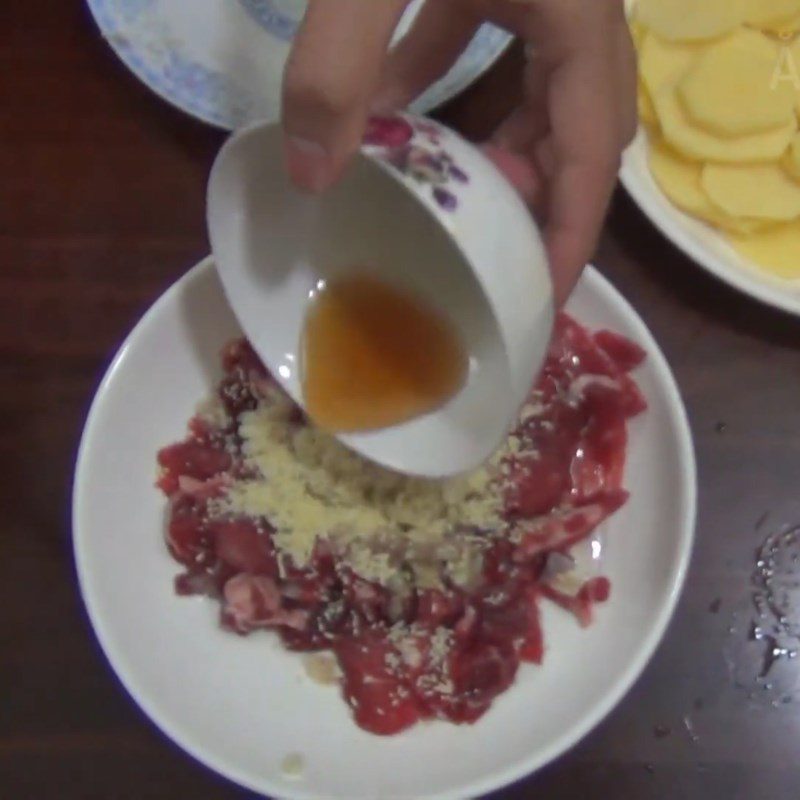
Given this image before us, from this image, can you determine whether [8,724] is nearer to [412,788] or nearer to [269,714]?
[269,714]

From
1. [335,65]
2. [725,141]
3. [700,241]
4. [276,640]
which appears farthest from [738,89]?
[276,640]

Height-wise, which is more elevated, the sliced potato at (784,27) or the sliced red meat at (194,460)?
the sliced potato at (784,27)

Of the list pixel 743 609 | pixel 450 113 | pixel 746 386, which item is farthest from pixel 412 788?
pixel 450 113

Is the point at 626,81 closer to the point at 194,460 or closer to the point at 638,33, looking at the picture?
the point at 638,33

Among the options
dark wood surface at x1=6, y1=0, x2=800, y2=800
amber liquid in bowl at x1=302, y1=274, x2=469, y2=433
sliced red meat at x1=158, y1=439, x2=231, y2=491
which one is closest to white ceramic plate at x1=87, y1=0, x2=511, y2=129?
dark wood surface at x1=6, y1=0, x2=800, y2=800

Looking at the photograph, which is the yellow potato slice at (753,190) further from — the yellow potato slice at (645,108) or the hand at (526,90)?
the hand at (526,90)

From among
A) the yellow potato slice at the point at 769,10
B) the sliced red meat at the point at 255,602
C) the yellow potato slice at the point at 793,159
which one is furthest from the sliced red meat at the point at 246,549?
the yellow potato slice at the point at 769,10
